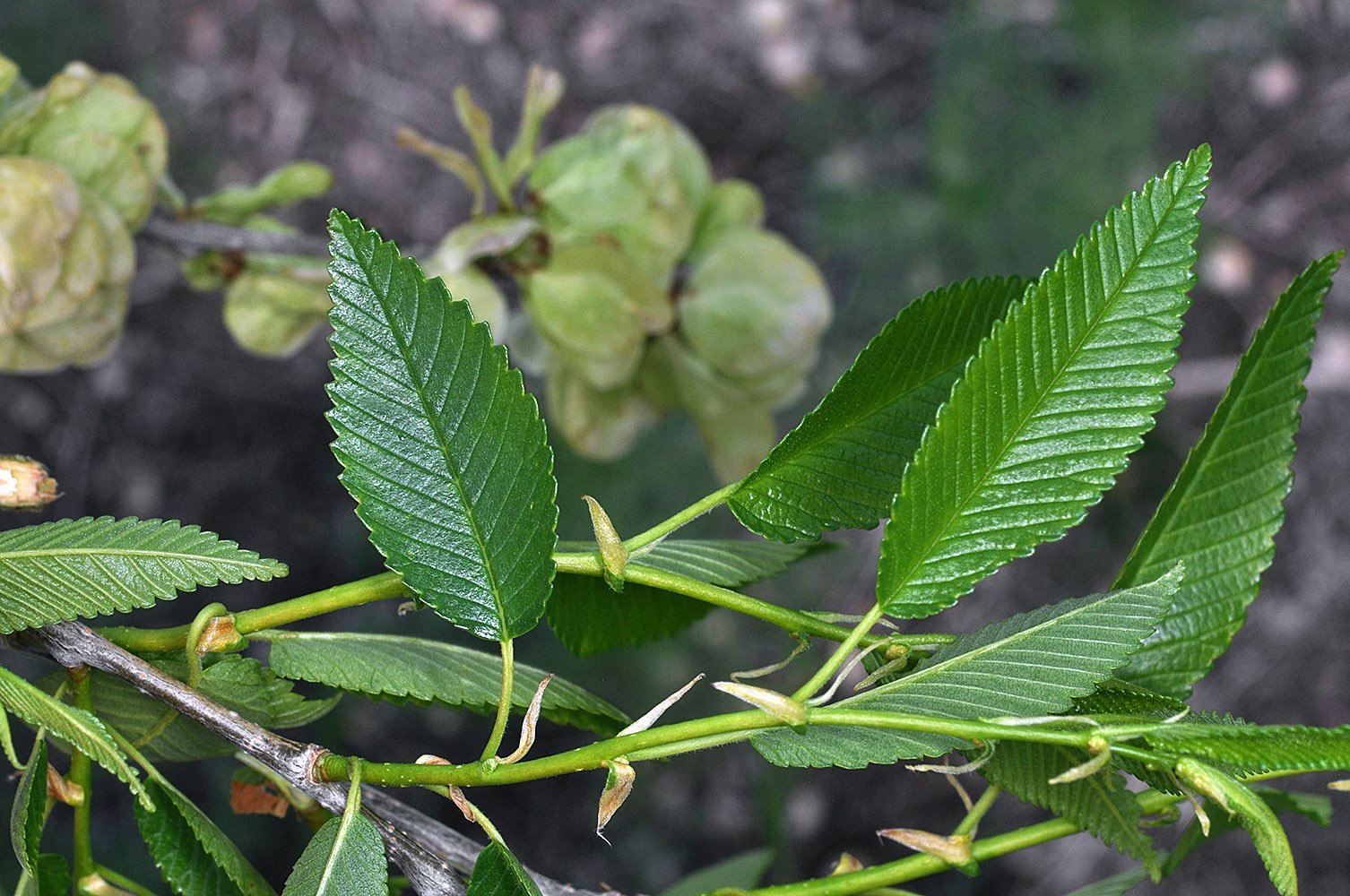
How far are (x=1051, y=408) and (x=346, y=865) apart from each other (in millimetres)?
315

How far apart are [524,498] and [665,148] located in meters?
0.61

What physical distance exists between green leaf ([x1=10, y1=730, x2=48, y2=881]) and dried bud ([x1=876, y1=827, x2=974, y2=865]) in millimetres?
327

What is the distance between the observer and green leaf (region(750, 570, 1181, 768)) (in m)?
0.41

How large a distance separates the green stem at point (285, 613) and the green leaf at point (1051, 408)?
0.66ft

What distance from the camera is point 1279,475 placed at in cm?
48

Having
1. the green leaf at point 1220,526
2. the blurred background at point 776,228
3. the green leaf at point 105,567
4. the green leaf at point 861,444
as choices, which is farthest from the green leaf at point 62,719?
the blurred background at point 776,228

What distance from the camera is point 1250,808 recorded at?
0.36 m

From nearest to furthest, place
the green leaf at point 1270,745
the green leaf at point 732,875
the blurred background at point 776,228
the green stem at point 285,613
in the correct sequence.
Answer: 1. the green leaf at point 1270,745
2. the green stem at point 285,613
3. the green leaf at point 732,875
4. the blurred background at point 776,228

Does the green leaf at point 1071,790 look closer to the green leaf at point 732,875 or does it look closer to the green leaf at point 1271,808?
the green leaf at point 1271,808

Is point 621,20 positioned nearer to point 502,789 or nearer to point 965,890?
point 502,789

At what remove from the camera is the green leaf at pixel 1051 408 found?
0.42 m

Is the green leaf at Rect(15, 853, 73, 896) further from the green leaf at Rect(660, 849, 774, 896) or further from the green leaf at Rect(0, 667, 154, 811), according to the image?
the green leaf at Rect(660, 849, 774, 896)

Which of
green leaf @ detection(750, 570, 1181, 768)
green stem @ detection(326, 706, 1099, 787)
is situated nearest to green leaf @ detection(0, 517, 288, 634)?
green stem @ detection(326, 706, 1099, 787)

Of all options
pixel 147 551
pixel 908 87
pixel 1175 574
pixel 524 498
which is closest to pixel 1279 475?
pixel 1175 574
